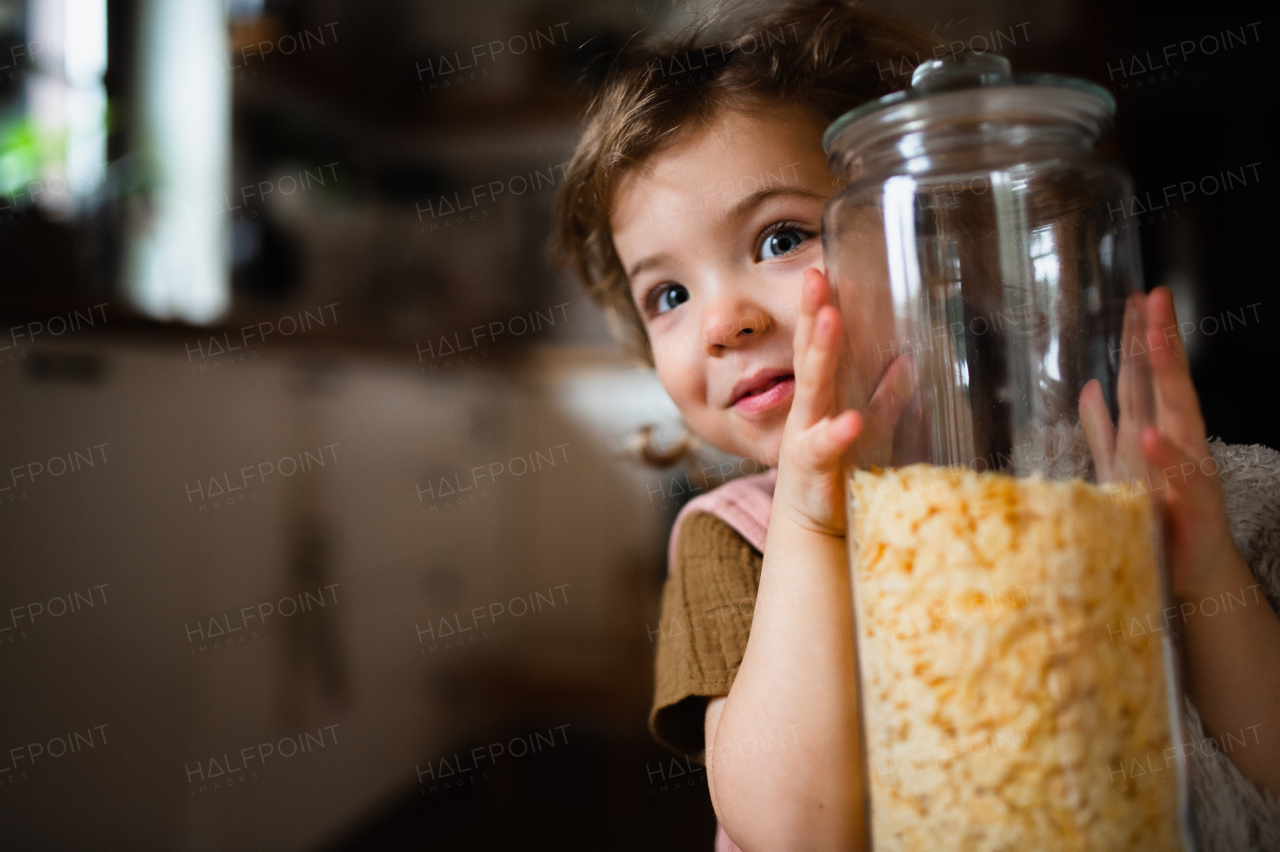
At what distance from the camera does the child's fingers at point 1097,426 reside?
40 centimetres

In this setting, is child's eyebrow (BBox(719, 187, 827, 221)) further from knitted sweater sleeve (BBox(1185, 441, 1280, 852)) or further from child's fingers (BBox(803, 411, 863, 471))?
knitted sweater sleeve (BBox(1185, 441, 1280, 852))

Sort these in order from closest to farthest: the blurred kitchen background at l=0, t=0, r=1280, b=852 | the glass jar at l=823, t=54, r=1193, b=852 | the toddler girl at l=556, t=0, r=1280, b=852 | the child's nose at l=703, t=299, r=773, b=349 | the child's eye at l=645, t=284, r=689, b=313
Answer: the glass jar at l=823, t=54, r=1193, b=852 → the toddler girl at l=556, t=0, r=1280, b=852 → the child's nose at l=703, t=299, r=773, b=349 → the child's eye at l=645, t=284, r=689, b=313 → the blurred kitchen background at l=0, t=0, r=1280, b=852

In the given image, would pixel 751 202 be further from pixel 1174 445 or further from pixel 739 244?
pixel 1174 445

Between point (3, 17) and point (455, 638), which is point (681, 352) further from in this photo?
point (455, 638)

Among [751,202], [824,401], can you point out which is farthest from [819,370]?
[751,202]

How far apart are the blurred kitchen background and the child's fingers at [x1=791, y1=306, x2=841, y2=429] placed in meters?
0.49

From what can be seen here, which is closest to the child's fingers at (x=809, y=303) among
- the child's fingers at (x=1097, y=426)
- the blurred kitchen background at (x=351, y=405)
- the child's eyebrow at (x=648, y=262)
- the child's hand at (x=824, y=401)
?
the child's hand at (x=824, y=401)

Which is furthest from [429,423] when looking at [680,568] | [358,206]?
[680,568]

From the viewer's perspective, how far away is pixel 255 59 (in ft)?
6.19

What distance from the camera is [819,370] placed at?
1.36 feet

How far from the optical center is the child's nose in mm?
611

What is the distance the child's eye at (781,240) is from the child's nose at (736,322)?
43mm

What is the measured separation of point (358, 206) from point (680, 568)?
1835 millimetres

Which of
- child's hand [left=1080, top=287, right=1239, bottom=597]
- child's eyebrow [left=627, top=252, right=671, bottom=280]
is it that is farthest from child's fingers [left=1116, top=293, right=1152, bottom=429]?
child's eyebrow [left=627, top=252, right=671, bottom=280]
